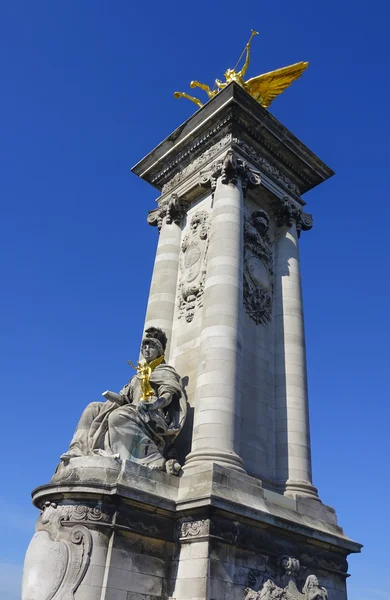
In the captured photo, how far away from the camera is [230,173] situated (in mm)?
17203

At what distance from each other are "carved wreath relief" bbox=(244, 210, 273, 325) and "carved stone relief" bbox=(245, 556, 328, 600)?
6634 millimetres

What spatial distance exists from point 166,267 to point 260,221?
3.30 m

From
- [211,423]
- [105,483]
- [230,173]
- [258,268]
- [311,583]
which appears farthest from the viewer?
[258,268]

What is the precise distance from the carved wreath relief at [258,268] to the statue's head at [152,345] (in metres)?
2.75

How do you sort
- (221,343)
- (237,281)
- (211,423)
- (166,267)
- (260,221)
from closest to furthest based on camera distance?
(211,423) → (221,343) → (237,281) → (260,221) → (166,267)

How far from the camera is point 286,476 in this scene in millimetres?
15156

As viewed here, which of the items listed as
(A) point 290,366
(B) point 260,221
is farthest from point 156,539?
(B) point 260,221

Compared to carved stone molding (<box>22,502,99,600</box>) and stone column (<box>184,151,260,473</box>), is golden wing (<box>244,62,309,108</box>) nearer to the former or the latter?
stone column (<box>184,151,260,473</box>)

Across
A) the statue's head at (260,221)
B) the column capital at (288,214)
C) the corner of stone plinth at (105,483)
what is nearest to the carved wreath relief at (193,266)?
the statue's head at (260,221)

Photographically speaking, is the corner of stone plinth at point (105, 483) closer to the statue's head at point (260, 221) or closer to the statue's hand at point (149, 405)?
the statue's hand at point (149, 405)

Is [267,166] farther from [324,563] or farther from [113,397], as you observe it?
[324,563]

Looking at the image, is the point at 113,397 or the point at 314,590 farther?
the point at 113,397

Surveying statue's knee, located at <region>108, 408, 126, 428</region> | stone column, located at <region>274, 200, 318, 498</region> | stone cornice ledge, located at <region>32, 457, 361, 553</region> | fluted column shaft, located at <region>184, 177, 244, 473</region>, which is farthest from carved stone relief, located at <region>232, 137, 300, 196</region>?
stone cornice ledge, located at <region>32, 457, 361, 553</region>

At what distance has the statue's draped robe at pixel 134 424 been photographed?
12.9 meters
